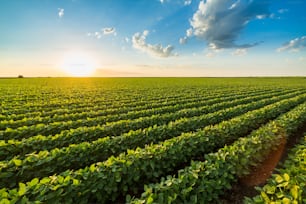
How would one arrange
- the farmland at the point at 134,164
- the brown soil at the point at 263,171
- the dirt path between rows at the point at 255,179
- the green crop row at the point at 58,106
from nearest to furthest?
the farmland at the point at 134,164, the dirt path between rows at the point at 255,179, the brown soil at the point at 263,171, the green crop row at the point at 58,106

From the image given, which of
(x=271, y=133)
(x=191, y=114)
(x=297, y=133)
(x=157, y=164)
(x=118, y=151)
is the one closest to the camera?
(x=157, y=164)

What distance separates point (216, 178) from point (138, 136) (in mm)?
3169

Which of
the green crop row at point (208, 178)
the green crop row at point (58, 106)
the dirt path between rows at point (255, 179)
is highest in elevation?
the green crop row at point (208, 178)

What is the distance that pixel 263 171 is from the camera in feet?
18.5

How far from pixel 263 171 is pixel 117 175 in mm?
4214

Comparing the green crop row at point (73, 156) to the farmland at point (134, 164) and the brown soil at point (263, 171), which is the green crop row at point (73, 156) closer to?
the farmland at point (134, 164)

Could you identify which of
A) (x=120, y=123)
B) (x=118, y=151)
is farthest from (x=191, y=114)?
(x=118, y=151)

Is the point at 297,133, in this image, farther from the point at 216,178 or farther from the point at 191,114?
the point at 216,178

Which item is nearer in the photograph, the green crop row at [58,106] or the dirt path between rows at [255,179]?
the dirt path between rows at [255,179]

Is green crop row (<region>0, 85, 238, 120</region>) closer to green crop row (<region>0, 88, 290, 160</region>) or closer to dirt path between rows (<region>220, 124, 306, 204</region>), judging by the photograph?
green crop row (<region>0, 88, 290, 160</region>)

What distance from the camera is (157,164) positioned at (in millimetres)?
4871

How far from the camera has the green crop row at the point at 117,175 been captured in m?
3.18

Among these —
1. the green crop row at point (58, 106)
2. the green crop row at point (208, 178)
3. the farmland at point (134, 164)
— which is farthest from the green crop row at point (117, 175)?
the green crop row at point (58, 106)

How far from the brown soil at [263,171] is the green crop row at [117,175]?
1435 mm
